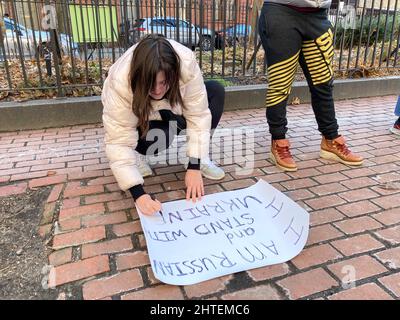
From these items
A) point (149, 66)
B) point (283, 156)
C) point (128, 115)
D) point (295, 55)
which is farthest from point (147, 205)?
point (295, 55)

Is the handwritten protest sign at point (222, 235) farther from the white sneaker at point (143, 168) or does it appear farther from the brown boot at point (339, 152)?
the brown boot at point (339, 152)

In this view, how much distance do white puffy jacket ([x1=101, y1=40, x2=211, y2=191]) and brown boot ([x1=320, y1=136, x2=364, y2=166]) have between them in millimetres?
1160

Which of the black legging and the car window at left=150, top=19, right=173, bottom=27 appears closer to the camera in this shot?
the black legging

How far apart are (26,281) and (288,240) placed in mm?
1163

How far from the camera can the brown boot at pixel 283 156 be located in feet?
8.73

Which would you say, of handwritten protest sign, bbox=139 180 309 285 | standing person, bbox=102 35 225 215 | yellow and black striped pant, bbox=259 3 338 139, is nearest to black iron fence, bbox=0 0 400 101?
yellow and black striped pant, bbox=259 3 338 139

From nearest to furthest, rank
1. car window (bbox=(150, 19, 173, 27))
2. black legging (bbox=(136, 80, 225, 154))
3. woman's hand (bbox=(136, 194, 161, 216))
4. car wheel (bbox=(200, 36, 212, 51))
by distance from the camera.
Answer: woman's hand (bbox=(136, 194, 161, 216)) → black legging (bbox=(136, 80, 225, 154)) → car window (bbox=(150, 19, 173, 27)) → car wheel (bbox=(200, 36, 212, 51))

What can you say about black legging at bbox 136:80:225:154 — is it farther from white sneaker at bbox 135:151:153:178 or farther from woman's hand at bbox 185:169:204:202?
woman's hand at bbox 185:169:204:202

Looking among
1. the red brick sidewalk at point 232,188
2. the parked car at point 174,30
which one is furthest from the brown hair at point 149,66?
the parked car at point 174,30

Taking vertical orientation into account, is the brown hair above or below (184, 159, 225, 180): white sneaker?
above

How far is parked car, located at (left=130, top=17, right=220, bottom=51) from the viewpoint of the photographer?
4.25 meters
